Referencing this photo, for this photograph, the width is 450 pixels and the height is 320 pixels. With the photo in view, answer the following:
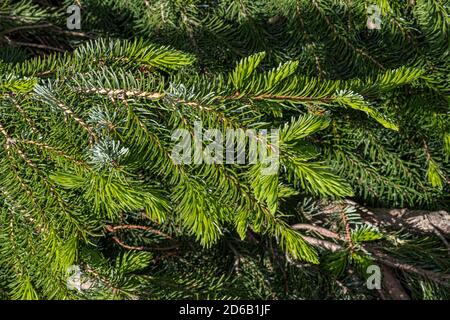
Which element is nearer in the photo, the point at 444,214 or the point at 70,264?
the point at 70,264

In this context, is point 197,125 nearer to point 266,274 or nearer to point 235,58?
point 235,58

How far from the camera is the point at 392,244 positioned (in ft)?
4.40

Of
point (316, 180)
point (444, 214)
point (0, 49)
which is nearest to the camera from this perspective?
point (316, 180)

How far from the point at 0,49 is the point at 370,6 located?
862 millimetres

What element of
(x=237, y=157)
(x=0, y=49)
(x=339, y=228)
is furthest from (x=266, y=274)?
(x=0, y=49)

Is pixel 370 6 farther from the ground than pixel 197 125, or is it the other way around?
pixel 370 6

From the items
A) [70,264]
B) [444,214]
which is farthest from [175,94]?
[444,214]

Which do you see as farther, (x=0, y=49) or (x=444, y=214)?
(x=444, y=214)

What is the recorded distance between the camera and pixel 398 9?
1256 mm

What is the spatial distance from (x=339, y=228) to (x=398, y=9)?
0.53m
